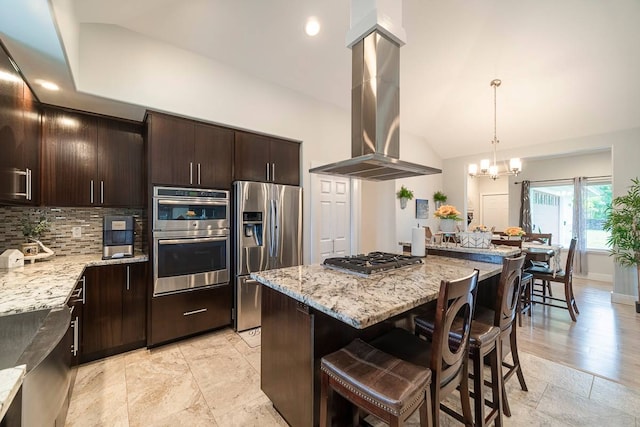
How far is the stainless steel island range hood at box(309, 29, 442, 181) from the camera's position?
2.14 meters

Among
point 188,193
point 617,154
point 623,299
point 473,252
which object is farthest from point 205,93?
point 623,299

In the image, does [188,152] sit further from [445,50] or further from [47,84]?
[445,50]

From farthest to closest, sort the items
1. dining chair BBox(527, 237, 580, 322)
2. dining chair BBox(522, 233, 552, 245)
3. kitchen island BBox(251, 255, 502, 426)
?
1. dining chair BBox(522, 233, 552, 245)
2. dining chair BBox(527, 237, 580, 322)
3. kitchen island BBox(251, 255, 502, 426)

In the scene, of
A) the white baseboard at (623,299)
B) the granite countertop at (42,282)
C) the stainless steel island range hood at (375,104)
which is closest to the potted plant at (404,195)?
the stainless steel island range hood at (375,104)

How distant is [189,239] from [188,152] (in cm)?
95

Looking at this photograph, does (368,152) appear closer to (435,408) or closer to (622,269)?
(435,408)

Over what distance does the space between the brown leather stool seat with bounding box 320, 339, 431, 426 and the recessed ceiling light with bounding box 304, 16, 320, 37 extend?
128 inches

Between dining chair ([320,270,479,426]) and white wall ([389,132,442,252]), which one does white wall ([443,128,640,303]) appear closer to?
white wall ([389,132,442,252])

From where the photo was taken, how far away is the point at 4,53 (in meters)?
1.74

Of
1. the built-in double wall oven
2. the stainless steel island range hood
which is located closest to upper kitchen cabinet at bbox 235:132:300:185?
the built-in double wall oven

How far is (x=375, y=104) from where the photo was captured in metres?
2.15

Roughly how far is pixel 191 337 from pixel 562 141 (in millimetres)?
6839

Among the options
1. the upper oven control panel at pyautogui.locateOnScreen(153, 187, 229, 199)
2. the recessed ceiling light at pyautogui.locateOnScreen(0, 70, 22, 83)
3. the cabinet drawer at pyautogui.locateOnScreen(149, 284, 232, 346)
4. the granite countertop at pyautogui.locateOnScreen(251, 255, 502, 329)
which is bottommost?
the cabinet drawer at pyautogui.locateOnScreen(149, 284, 232, 346)

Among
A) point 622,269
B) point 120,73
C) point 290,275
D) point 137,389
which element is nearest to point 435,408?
A: point 290,275
